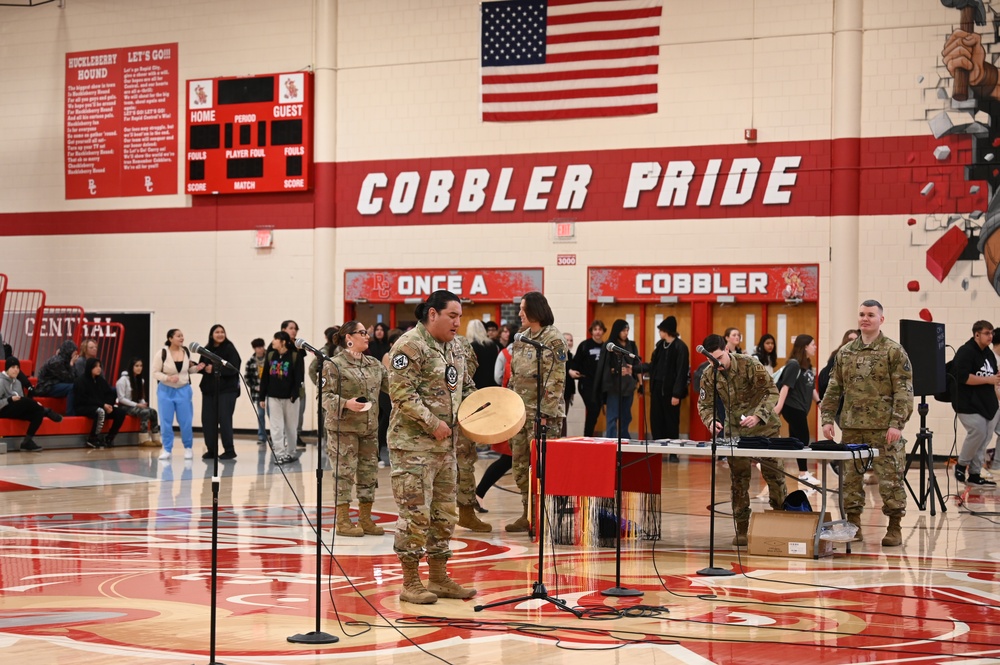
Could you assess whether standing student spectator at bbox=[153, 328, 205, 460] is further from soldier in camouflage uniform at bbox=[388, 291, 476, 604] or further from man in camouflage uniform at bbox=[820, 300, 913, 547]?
soldier in camouflage uniform at bbox=[388, 291, 476, 604]

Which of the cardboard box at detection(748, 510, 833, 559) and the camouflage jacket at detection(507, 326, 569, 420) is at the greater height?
the camouflage jacket at detection(507, 326, 569, 420)

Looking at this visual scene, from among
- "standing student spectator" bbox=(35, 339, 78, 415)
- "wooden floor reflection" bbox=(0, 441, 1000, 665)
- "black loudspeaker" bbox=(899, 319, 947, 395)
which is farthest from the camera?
"standing student spectator" bbox=(35, 339, 78, 415)

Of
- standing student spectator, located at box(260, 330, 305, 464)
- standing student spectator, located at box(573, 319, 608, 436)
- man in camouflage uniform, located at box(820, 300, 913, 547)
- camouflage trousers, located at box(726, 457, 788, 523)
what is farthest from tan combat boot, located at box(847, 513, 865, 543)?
standing student spectator, located at box(260, 330, 305, 464)

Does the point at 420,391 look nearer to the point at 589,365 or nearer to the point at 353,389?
the point at 353,389

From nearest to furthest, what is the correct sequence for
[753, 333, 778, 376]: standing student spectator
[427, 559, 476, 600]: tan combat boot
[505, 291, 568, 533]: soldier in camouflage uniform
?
[427, 559, 476, 600]: tan combat boot, [505, 291, 568, 533]: soldier in camouflage uniform, [753, 333, 778, 376]: standing student spectator

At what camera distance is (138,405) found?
754 inches

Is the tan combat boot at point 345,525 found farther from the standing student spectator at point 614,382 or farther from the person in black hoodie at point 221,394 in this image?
the standing student spectator at point 614,382

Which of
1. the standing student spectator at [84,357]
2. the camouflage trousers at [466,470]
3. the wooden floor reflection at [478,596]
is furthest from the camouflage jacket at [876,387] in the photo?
the standing student spectator at [84,357]

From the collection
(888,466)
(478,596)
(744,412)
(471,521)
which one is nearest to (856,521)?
(888,466)

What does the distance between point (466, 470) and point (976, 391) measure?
22.3 ft

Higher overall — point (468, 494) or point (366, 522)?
point (468, 494)

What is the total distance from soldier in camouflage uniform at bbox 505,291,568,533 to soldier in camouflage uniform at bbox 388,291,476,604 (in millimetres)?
2553

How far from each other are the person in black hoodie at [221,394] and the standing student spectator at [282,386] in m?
0.51

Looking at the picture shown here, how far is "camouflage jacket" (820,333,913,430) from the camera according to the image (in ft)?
31.9
